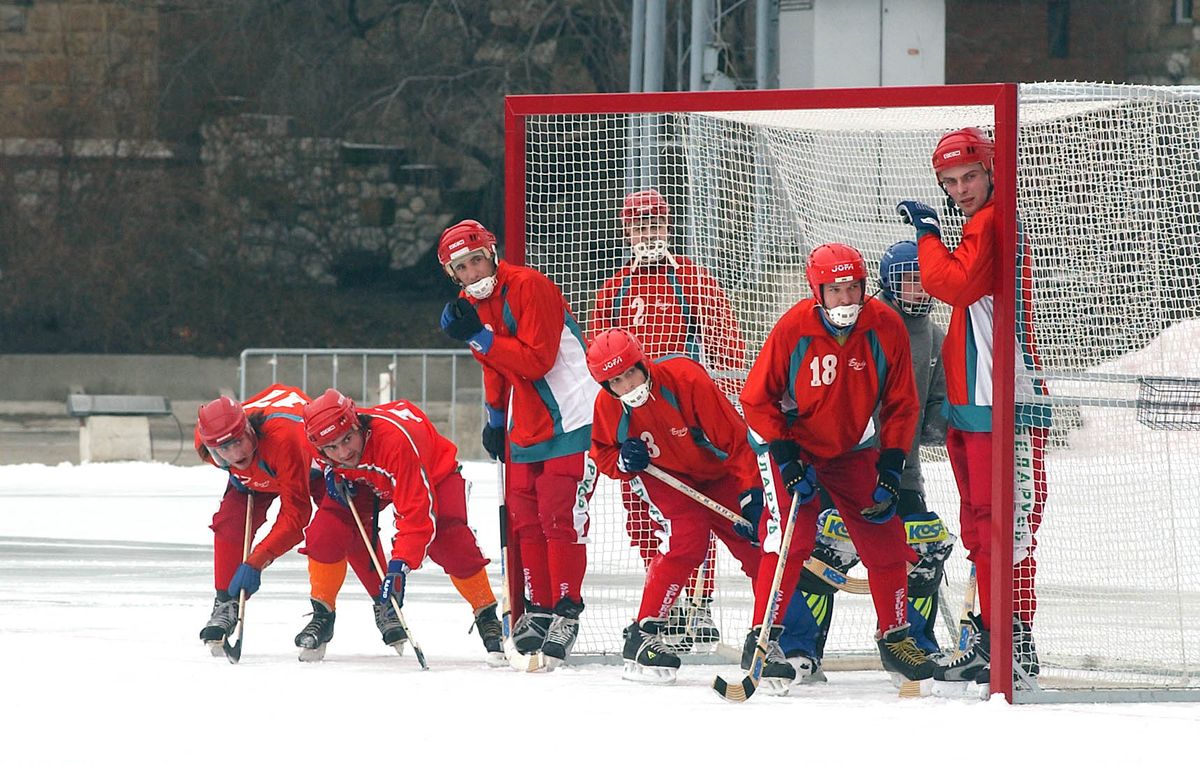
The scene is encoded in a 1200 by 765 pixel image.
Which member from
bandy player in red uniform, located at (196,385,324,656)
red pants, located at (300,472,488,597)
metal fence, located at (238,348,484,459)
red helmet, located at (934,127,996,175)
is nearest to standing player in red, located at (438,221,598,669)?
red pants, located at (300,472,488,597)

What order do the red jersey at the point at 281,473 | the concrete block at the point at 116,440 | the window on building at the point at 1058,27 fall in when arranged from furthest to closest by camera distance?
the window on building at the point at 1058,27 → the concrete block at the point at 116,440 → the red jersey at the point at 281,473

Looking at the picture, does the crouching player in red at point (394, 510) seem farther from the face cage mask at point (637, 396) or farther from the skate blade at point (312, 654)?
the face cage mask at point (637, 396)

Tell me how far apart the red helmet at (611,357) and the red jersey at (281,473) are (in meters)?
1.41

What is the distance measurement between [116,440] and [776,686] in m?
10.6

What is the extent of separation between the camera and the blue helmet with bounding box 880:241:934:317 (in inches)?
255

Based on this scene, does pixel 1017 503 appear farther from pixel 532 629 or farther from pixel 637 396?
pixel 532 629

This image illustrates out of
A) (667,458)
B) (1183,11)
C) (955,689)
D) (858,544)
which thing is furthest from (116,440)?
(1183,11)

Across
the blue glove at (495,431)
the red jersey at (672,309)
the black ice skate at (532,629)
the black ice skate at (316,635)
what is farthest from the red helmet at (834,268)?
the black ice skate at (316,635)

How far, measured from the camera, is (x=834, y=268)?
233 inches

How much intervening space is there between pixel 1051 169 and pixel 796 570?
69.4 inches

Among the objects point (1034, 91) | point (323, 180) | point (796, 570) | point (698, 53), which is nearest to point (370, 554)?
point (796, 570)

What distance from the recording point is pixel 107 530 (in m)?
11.6

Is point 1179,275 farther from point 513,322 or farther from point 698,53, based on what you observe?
point 698,53

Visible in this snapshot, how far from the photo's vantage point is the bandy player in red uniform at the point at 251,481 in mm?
6914
